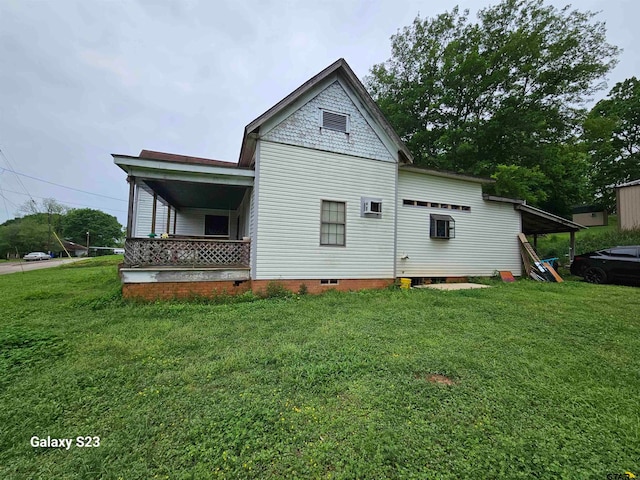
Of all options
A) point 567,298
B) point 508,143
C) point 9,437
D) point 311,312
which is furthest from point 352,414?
point 508,143

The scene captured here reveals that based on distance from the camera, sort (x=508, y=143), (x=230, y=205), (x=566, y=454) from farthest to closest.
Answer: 1. (x=508, y=143)
2. (x=230, y=205)
3. (x=566, y=454)

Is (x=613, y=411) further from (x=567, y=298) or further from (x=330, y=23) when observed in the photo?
(x=330, y=23)

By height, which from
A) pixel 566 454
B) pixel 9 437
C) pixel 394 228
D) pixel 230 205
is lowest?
pixel 9 437

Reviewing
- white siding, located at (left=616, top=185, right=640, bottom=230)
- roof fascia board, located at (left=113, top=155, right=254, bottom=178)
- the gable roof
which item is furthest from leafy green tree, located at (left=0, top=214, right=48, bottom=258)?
white siding, located at (left=616, top=185, right=640, bottom=230)

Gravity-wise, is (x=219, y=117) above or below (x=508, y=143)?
above

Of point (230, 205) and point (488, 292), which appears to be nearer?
point (488, 292)

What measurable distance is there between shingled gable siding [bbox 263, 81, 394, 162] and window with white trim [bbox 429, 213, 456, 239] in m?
2.90

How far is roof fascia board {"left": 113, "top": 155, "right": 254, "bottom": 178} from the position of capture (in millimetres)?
6609

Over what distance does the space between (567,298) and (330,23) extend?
1527cm

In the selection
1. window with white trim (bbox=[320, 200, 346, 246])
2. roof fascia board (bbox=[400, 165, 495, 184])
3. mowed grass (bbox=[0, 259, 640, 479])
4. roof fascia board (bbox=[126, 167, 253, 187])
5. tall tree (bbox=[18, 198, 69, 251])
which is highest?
tall tree (bbox=[18, 198, 69, 251])

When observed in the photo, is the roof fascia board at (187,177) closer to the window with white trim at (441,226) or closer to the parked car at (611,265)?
the window with white trim at (441,226)

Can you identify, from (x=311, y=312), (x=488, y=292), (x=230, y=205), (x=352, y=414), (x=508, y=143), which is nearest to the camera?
(x=352, y=414)

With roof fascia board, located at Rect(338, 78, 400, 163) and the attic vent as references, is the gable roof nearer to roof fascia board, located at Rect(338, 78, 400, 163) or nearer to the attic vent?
roof fascia board, located at Rect(338, 78, 400, 163)

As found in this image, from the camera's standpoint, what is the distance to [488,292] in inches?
315
